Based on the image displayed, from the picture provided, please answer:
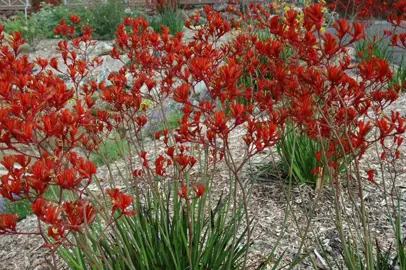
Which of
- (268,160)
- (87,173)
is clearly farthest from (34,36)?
(87,173)

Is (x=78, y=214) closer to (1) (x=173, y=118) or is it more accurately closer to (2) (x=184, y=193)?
(2) (x=184, y=193)

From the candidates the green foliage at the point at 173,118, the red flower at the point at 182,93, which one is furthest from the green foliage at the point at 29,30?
the red flower at the point at 182,93

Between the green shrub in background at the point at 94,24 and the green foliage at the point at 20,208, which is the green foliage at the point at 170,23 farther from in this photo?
the green foliage at the point at 20,208

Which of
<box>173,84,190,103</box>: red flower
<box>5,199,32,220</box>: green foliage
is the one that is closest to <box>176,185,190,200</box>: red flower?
<box>173,84,190,103</box>: red flower

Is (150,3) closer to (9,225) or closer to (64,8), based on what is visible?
(64,8)

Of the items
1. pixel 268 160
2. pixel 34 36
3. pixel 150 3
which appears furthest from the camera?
pixel 150 3

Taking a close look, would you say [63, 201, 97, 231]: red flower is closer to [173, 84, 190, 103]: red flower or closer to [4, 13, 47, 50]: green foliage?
[173, 84, 190, 103]: red flower

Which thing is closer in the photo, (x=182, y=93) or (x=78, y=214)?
(x=78, y=214)

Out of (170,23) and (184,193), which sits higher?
(184,193)

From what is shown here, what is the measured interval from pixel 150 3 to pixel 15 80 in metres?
11.5

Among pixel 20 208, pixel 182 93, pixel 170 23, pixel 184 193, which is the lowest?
pixel 20 208

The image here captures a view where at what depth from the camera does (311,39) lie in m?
1.79

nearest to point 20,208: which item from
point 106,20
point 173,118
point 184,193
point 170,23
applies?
point 173,118

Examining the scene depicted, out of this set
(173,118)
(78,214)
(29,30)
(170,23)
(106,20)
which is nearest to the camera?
(78,214)
